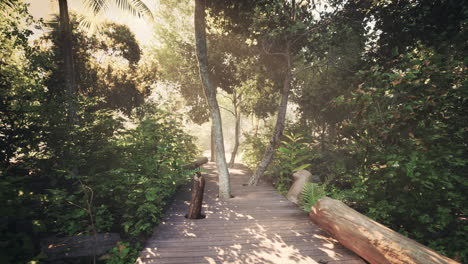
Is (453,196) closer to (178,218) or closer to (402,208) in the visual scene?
(402,208)

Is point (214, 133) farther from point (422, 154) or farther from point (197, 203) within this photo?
point (422, 154)

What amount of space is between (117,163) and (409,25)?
9609mm

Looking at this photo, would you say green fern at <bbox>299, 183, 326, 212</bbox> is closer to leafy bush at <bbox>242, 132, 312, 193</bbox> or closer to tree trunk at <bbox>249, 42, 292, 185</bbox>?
leafy bush at <bbox>242, 132, 312, 193</bbox>

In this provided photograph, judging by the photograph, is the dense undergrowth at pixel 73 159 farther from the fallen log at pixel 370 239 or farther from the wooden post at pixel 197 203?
the fallen log at pixel 370 239

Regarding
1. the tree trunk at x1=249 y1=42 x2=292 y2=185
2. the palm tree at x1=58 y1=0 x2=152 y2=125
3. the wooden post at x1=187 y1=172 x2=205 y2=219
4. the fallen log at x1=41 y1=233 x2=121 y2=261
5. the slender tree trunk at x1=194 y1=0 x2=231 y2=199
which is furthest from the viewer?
the tree trunk at x1=249 y1=42 x2=292 y2=185

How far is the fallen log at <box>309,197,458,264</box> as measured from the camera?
2.64m

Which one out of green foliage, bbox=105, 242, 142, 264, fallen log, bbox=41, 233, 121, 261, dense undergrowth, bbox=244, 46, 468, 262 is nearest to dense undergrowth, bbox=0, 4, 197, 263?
green foliage, bbox=105, 242, 142, 264

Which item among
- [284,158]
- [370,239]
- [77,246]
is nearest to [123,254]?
[77,246]

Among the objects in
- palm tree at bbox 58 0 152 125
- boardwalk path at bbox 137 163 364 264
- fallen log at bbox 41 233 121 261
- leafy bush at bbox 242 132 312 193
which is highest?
palm tree at bbox 58 0 152 125

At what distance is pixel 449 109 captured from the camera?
3.50 m

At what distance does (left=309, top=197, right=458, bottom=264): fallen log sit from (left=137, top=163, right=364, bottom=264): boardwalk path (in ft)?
0.82

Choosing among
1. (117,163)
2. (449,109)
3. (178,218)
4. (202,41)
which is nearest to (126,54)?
(202,41)

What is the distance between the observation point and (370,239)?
10.3 ft

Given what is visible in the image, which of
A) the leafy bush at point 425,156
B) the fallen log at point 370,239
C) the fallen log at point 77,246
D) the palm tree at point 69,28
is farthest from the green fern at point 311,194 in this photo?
the palm tree at point 69,28
